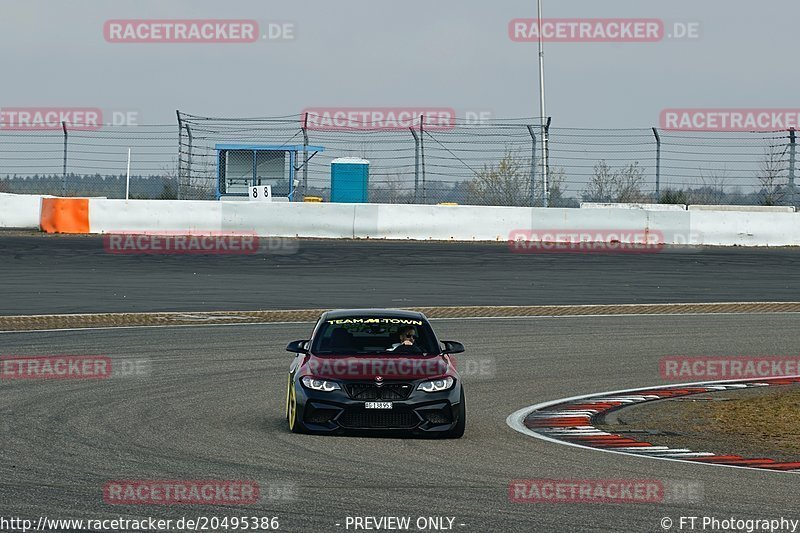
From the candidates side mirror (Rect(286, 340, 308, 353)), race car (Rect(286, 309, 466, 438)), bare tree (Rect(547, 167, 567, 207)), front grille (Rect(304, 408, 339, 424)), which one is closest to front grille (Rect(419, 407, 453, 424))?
race car (Rect(286, 309, 466, 438))

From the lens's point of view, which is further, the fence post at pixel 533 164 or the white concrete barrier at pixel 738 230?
the white concrete barrier at pixel 738 230

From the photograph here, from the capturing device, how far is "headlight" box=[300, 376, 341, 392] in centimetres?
1189

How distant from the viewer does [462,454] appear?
11.1 meters

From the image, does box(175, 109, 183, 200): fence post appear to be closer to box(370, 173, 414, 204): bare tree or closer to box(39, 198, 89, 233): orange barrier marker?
box(39, 198, 89, 233): orange barrier marker

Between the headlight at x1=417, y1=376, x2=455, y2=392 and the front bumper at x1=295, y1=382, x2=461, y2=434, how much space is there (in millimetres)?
47

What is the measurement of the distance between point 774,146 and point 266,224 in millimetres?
13620

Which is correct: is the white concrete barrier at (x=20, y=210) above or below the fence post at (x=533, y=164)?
below

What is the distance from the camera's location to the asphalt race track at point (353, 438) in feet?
28.9

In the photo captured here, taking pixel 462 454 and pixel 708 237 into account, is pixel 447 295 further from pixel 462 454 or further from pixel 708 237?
pixel 462 454

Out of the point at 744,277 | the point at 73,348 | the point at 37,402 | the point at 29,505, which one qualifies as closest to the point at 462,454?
the point at 29,505

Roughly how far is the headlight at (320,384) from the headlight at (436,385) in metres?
0.76

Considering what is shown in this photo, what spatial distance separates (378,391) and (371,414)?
0.21 metres

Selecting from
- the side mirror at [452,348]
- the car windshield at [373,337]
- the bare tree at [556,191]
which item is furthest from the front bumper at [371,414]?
the bare tree at [556,191]

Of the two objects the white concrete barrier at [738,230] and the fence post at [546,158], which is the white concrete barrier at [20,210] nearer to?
the fence post at [546,158]
